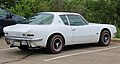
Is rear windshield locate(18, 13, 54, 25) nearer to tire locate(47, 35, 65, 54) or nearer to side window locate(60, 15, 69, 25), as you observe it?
side window locate(60, 15, 69, 25)

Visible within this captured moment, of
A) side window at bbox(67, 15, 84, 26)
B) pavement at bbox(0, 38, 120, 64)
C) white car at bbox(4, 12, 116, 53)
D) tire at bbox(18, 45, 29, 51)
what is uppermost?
side window at bbox(67, 15, 84, 26)

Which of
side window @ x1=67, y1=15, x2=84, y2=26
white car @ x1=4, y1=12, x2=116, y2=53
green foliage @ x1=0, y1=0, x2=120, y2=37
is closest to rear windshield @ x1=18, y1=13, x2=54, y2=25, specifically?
white car @ x1=4, y1=12, x2=116, y2=53

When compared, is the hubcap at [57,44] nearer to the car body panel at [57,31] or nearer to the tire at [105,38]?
the car body panel at [57,31]

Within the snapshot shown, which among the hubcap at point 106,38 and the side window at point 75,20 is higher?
the side window at point 75,20

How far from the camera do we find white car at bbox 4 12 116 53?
10078 mm

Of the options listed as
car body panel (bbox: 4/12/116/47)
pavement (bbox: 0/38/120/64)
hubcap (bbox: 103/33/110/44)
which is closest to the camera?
pavement (bbox: 0/38/120/64)

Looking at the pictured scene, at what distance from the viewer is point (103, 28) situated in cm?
1220

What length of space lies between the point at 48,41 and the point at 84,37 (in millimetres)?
1613

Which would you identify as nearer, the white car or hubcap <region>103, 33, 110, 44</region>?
the white car

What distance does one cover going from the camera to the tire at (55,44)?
1034 cm

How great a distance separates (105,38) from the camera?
12.3 m

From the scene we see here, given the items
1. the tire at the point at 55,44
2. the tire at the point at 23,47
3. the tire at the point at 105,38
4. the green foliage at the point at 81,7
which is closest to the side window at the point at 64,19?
the tire at the point at 55,44

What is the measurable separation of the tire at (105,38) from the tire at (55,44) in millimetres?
1980

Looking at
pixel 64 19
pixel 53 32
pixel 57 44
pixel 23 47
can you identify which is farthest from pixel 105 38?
pixel 23 47
